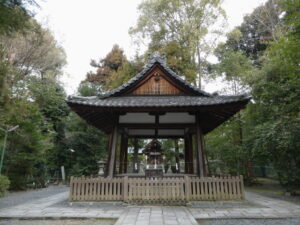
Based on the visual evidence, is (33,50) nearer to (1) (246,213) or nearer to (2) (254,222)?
(1) (246,213)

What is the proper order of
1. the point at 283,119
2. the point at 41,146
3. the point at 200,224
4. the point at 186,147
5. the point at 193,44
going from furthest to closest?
1. the point at 193,44
2. the point at 41,146
3. the point at 186,147
4. the point at 283,119
5. the point at 200,224

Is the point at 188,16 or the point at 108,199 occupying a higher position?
the point at 188,16

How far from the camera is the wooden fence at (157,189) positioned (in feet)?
20.2

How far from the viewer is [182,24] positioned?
607 inches

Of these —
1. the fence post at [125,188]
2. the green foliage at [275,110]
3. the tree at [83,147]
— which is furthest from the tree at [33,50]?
the green foliage at [275,110]

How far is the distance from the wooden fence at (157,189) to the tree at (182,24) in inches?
389

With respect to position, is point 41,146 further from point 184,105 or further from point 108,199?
point 184,105

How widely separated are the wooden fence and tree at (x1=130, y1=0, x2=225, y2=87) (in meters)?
9.87

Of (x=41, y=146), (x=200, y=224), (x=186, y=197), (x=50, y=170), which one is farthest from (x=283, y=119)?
(x=50, y=170)

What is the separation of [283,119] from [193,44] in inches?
343

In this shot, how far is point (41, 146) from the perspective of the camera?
11578mm

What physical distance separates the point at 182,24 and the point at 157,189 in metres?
13.1

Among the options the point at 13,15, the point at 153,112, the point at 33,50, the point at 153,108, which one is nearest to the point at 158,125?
the point at 153,112

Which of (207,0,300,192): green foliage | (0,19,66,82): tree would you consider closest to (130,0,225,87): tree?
(207,0,300,192): green foliage
